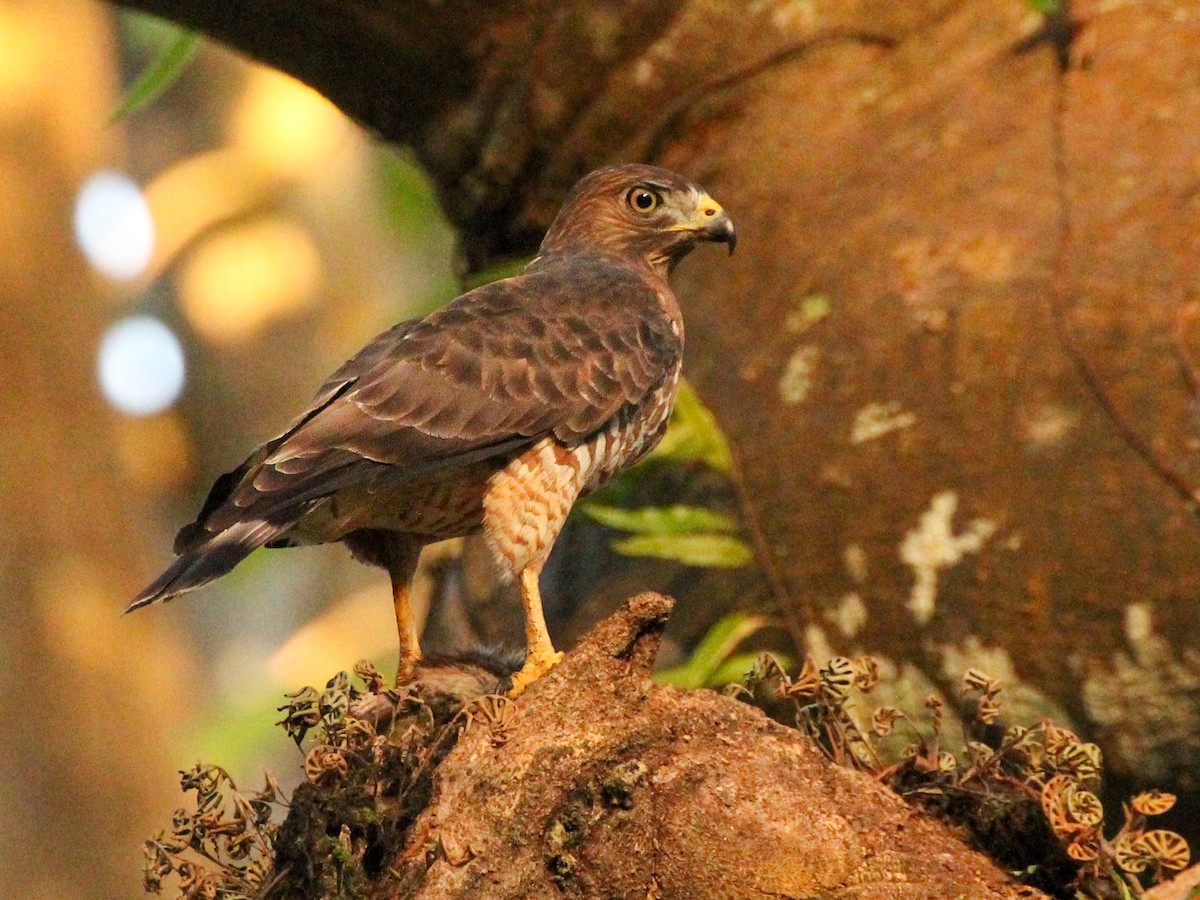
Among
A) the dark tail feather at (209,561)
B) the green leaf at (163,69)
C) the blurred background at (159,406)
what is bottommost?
the blurred background at (159,406)

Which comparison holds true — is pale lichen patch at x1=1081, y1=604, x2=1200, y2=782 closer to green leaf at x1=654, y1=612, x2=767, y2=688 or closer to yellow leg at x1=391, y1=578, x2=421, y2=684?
green leaf at x1=654, y1=612, x2=767, y2=688

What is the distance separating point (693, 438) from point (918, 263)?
86cm

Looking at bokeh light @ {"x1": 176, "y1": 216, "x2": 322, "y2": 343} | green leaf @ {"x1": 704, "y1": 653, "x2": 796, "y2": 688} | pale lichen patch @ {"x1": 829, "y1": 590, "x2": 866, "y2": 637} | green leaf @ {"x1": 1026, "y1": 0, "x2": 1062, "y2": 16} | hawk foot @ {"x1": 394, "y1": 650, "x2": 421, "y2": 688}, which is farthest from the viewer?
bokeh light @ {"x1": 176, "y1": 216, "x2": 322, "y2": 343}

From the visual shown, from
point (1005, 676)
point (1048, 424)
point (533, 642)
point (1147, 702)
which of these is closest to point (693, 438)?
point (1048, 424)

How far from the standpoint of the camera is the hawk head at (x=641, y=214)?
4.57 m

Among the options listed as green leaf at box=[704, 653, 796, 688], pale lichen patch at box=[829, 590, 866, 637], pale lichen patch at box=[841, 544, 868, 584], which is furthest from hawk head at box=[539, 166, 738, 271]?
green leaf at box=[704, 653, 796, 688]

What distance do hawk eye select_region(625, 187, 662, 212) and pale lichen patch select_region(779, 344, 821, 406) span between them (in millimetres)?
635

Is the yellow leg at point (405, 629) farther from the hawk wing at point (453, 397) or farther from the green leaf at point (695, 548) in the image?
the green leaf at point (695, 548)

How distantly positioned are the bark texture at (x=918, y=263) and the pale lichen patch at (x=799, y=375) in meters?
0.01

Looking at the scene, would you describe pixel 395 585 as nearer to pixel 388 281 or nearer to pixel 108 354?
pixel 108 354

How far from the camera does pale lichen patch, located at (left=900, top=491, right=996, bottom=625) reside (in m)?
4.16

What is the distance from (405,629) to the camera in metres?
3.74

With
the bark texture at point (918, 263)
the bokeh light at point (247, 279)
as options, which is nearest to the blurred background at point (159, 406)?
the bokeh light at point (247, 279)

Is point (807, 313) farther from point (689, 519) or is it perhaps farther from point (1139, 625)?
point (1139, 625)
